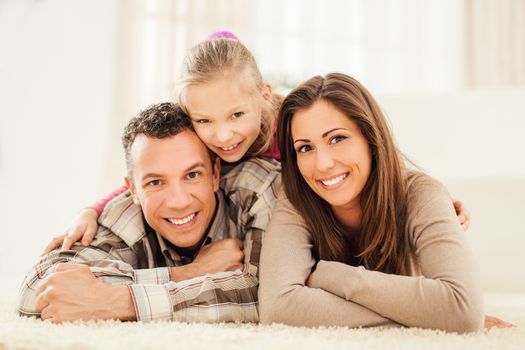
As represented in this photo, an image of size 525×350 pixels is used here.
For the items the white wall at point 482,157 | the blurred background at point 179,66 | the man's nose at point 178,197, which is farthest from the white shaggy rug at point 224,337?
the blurred background at point 179,66

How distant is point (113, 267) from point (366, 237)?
73cm

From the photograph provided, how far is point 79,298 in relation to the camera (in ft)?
4.77

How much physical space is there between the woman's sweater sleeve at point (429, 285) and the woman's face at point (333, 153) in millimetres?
222

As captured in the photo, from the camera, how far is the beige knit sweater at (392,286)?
1340mm

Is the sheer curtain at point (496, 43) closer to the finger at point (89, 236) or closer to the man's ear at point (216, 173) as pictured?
the man's ear at point (216, 173)

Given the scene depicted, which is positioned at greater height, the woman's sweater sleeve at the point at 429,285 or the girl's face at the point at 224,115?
the girl's face at the point at 224,115

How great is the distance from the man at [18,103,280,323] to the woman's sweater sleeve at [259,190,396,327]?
11 centimetres

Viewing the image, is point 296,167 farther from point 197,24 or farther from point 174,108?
point 197,24

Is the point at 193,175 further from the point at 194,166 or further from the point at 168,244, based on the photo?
the point at 168,244

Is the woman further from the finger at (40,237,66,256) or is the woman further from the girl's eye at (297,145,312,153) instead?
the finger at (40,237,66,256)

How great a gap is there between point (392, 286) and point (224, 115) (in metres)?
0.80

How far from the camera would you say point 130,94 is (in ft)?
13.9

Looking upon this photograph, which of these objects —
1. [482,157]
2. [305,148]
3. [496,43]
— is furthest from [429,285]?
[496,43]

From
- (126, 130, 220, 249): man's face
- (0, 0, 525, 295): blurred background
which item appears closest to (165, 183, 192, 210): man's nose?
(126, 130, 220, 249): man's face
